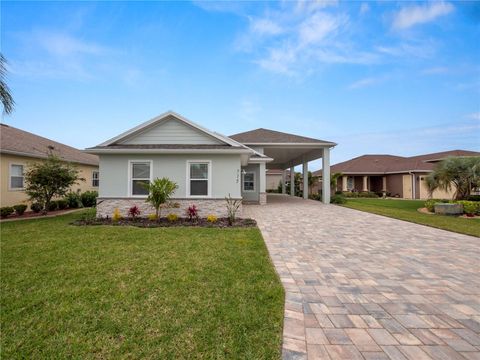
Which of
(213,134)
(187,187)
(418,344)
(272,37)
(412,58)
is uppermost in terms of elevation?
(272,37)

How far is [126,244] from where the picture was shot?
5.95 metres

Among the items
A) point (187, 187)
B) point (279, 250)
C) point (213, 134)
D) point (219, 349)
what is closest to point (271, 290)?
point (219, 349)

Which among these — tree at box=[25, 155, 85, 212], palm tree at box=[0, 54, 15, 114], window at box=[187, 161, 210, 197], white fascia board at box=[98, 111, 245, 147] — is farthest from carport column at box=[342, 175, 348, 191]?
palm tree at box=[0, 54, 15, 114]

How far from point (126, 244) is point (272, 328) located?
15.7 feet

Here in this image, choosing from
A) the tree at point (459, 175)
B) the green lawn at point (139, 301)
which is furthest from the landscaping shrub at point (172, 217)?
the tree at point (459, 175)

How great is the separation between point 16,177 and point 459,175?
25345mm

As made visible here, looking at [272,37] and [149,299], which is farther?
[272,37]

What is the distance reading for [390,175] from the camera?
27141 mm

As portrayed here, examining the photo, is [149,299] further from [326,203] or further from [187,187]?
[326,203]

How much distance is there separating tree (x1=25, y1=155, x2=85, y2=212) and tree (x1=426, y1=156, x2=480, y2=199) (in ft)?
68.2

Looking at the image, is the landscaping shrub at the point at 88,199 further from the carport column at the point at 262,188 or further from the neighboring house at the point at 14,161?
the carport column at the point at 262,188

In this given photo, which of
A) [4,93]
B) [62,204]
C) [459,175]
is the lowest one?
[62,204]

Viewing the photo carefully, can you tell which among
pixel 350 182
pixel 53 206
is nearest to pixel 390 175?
pixel 350 182

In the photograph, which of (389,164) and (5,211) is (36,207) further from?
(389,164)
